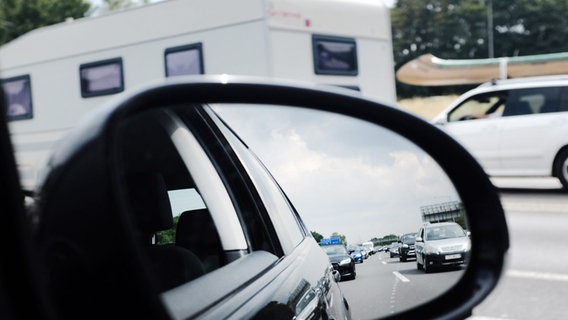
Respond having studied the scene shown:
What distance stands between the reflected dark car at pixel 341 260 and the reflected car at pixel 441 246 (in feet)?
0.51

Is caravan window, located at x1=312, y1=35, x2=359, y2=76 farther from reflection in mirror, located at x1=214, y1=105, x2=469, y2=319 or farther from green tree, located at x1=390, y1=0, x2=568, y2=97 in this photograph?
green tree, located at x1=390, y1=0, x2=568, y2=97

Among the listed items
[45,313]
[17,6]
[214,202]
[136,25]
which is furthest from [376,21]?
[17,6]

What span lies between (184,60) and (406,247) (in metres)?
10.1

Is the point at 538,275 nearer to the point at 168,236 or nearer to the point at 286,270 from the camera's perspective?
the point at 286,270

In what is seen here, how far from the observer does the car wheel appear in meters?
10.9

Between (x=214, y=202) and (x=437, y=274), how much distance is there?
0.57m

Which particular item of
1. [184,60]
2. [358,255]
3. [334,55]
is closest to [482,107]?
[334,55]

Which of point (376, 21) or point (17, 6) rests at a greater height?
point (17, 6)

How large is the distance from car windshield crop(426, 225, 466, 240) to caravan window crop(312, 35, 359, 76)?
959 centimetres

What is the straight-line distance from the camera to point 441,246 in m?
1.59

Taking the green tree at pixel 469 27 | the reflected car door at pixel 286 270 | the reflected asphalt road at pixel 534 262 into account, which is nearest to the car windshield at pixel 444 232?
the reflected car door at pixel 286 270

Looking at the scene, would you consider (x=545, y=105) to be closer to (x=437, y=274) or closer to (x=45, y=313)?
(x=437, y=274)

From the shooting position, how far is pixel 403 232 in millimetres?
1573

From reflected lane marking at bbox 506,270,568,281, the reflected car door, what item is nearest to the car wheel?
reflected lane marking at bbox 506,270,568,281
